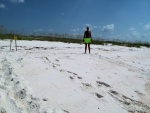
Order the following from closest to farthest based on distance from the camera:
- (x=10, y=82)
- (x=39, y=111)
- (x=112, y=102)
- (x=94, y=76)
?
(x=39, y=111) → (x=112, y=102) → (x=10, y=82) → (x=94, y=76)

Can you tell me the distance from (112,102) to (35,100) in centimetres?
183

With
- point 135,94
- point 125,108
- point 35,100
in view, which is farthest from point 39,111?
point 135,94

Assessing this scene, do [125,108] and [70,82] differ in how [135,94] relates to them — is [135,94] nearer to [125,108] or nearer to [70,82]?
[125,108]

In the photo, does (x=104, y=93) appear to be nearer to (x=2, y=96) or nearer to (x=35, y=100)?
(x=35, y=100)

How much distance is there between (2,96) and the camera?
452 centimetres

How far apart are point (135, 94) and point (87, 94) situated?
1.53 m

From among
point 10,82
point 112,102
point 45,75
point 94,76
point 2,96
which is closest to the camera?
point 2,96

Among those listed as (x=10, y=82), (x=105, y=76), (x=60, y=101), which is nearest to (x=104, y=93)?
(x=60, y=101)

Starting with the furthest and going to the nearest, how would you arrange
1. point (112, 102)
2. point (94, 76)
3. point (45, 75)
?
point (94, 76) < point (45, 75) < point (112, 102)

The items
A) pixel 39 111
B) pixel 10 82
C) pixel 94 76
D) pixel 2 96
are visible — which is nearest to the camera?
pixel 39 111

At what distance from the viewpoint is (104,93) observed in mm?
A: 5555

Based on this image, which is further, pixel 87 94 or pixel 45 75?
pixel 45 75

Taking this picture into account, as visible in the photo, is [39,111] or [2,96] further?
[2,96]

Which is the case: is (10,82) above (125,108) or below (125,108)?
above
